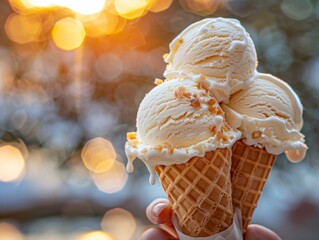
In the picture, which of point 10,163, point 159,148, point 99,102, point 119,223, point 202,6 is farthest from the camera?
point 10,163

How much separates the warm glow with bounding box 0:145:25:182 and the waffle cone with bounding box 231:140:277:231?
2.94 meters

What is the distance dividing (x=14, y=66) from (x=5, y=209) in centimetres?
121

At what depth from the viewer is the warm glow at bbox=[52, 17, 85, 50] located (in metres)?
2.97

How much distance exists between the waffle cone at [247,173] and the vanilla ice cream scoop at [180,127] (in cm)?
8

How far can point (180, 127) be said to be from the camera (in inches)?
33.8

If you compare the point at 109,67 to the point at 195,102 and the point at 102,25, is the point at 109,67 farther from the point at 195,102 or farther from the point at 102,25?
the point at 195,102

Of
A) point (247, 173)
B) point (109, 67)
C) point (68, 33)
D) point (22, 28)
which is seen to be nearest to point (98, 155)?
point (109, 67)

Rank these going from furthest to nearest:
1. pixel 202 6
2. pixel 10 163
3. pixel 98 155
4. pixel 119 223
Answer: pixel 10 163 → pixel 98 155 → pixel 119 223 → pixel 202 6

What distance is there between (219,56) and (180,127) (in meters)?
0.21

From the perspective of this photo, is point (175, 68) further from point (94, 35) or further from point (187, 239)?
point (94, 35)

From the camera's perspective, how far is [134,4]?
9.45 feet

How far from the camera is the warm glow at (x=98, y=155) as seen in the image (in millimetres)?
3315

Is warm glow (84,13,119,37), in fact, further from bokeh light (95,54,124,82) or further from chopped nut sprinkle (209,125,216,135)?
chopped nut sprinkle (209,125,216,135)

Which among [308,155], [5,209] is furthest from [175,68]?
[5,209]
